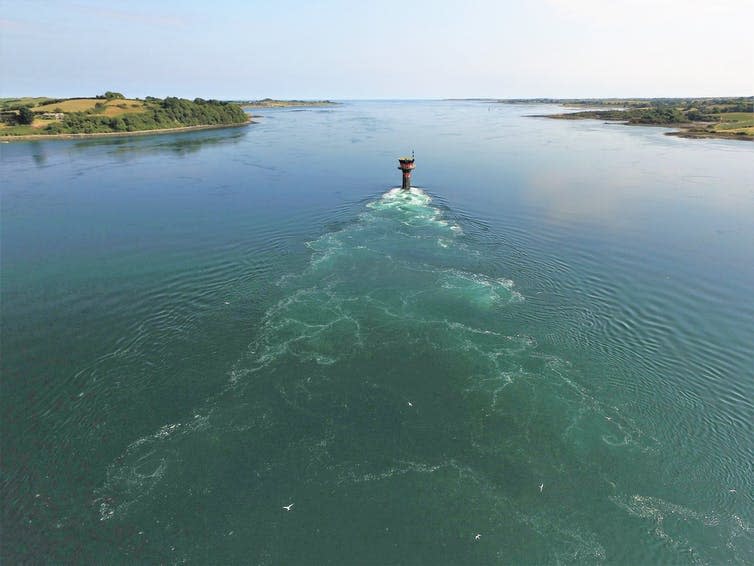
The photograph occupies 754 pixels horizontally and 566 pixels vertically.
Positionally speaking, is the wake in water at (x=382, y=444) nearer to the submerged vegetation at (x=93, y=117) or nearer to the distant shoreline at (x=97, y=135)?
the distant shoreline at (x=97, y=135)

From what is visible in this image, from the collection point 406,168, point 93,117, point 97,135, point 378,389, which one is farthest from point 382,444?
point 93,117

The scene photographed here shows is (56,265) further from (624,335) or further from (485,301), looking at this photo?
(624,335)

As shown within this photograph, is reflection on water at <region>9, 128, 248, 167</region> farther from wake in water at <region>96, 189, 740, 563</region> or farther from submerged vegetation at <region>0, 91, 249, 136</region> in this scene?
wake in water at <region>96, 189, 740, 563</region>

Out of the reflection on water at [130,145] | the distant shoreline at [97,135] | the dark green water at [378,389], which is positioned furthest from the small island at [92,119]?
the dark green water at [378,389]

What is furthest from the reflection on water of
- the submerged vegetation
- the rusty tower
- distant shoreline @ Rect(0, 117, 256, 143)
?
the rusty tower

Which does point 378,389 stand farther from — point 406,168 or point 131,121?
point 131,121

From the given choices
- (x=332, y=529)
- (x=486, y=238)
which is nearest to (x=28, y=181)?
(x=486, y=238)

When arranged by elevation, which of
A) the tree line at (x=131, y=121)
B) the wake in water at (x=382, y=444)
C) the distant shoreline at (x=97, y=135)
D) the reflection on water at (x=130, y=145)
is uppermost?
the tree line at (x=131, y=121)

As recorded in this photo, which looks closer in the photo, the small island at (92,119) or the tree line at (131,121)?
the small island at (92,119)

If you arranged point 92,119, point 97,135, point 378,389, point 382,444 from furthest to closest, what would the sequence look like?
1. point 92,119
2. point 97,135
3. point 378,389
4. point 382,444
